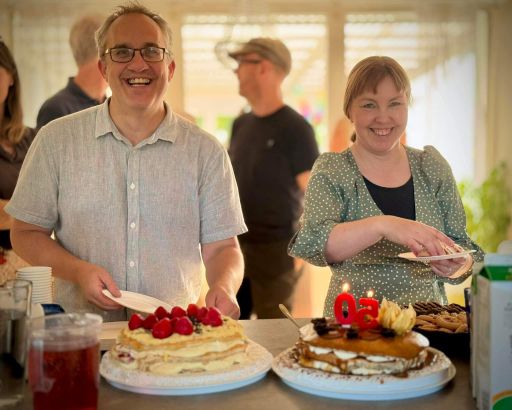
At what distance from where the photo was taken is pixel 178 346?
1.40m

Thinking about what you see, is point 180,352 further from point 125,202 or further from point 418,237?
point 125,202

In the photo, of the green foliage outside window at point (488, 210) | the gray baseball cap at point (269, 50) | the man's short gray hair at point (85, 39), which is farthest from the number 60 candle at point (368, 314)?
the green foliage outside window at point (488, 210)

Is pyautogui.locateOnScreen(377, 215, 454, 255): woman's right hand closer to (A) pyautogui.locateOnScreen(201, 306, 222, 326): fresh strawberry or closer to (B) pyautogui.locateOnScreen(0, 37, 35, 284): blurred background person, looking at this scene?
(A) pyautogui.locateOnScreen(201, 306, 222, 326): fresh strawberry

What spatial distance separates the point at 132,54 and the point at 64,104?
1.44 m

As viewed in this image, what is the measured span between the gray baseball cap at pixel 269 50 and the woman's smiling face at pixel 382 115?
86.7 inches

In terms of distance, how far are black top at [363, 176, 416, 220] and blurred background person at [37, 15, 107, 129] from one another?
6.23 ft

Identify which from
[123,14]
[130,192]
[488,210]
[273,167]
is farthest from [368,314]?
[488,210]

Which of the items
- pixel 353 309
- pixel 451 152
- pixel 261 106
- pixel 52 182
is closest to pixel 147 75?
pixel 52 182

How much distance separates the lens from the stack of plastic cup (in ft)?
5.26

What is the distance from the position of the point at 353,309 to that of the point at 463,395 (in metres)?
0.27

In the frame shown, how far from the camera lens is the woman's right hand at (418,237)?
6.02ft

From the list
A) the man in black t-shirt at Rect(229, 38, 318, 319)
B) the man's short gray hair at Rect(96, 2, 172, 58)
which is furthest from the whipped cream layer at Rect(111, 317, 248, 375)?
the man in black t-shirt at Rect(229, 38, 318, 319)

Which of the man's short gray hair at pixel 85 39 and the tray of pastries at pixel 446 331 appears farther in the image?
the man's short gray hair at pixel 85 39

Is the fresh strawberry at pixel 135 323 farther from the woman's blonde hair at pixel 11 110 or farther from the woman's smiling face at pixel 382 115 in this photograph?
the woman's blonde hair at pixel 11 110
